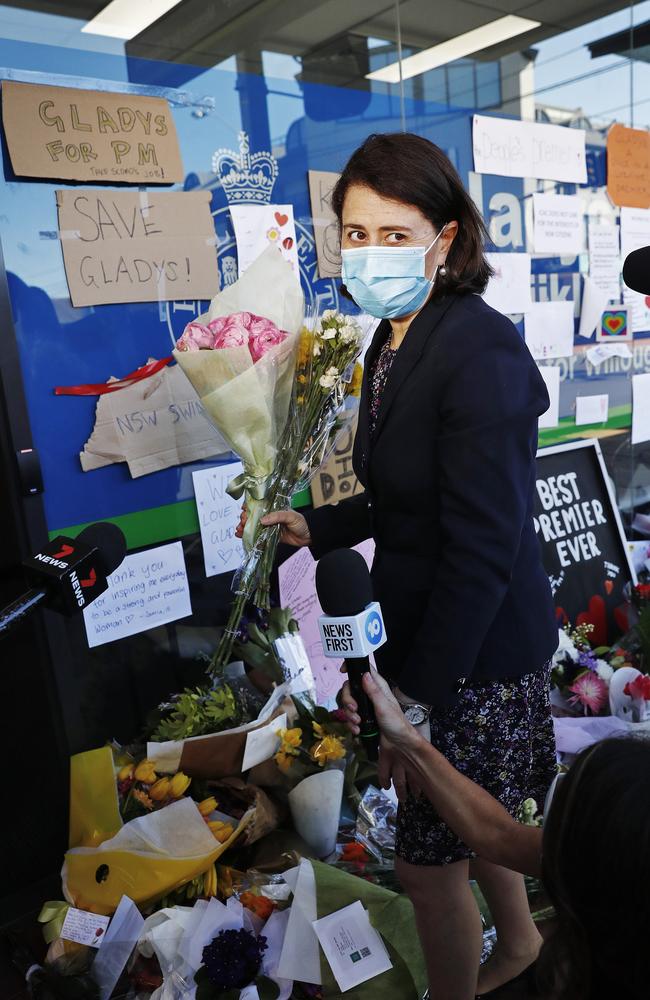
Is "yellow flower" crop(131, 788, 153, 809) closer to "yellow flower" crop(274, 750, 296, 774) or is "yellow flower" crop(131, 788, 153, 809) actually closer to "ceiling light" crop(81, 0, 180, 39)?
"yellow flower" crop(274, 750, 296, 774)

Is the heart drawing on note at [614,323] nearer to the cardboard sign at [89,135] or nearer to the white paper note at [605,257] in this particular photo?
the white paper note at [605,257]

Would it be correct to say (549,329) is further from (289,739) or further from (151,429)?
(289,739)

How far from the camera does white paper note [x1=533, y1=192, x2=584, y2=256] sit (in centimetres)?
359

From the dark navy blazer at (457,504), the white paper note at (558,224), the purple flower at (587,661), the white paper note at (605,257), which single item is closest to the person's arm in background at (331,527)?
the dark navy blazer at (457,504)

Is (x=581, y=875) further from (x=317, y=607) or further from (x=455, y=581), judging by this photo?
(x=317, y=607)

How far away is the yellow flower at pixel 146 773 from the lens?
2.28 m

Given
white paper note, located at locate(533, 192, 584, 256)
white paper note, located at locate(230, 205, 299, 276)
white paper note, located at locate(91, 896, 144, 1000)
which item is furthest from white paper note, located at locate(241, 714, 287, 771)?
white paper note, located at locate(533, 192, 584, 256)

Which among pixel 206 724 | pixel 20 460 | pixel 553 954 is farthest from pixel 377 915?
pixel 20 460

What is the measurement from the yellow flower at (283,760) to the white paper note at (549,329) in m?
2.07

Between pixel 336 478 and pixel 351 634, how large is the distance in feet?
5.76

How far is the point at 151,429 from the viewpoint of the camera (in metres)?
2.50

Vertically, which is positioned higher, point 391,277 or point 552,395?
point 391,277

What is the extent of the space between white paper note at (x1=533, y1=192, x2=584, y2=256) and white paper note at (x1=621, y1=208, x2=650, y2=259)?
308 mm

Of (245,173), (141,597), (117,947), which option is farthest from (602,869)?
(245,173)
